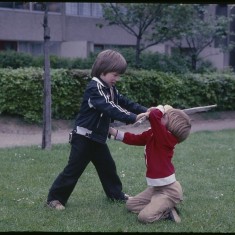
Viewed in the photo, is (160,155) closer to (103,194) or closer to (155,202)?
(155,202)

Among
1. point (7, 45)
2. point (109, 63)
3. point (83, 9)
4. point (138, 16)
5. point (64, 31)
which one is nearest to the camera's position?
point (109, 63)

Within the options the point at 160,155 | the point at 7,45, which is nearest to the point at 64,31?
the point at 7,45

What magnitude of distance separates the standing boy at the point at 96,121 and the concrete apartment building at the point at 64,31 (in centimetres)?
1938

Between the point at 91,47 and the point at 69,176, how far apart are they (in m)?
22.3

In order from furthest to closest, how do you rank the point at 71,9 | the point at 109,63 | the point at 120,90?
the point at 71,9, the point at 120,90, the point at 109,63

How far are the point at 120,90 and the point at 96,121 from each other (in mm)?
7293

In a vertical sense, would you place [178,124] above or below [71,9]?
below

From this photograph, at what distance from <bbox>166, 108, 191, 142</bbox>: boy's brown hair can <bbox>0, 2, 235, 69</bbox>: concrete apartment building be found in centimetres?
1953

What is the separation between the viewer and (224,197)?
17.8 ft

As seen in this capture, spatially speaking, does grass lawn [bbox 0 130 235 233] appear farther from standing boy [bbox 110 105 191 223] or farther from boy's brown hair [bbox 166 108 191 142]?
boy's brown hair [bbox 166 108 191 142]

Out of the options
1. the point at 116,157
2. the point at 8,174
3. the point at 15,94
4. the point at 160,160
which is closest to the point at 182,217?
the point at 160,160

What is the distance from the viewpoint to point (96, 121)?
4.82 m

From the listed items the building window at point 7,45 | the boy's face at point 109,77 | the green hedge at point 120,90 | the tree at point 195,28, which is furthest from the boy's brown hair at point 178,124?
the building window at point 7,45

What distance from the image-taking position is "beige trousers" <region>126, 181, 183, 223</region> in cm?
456
